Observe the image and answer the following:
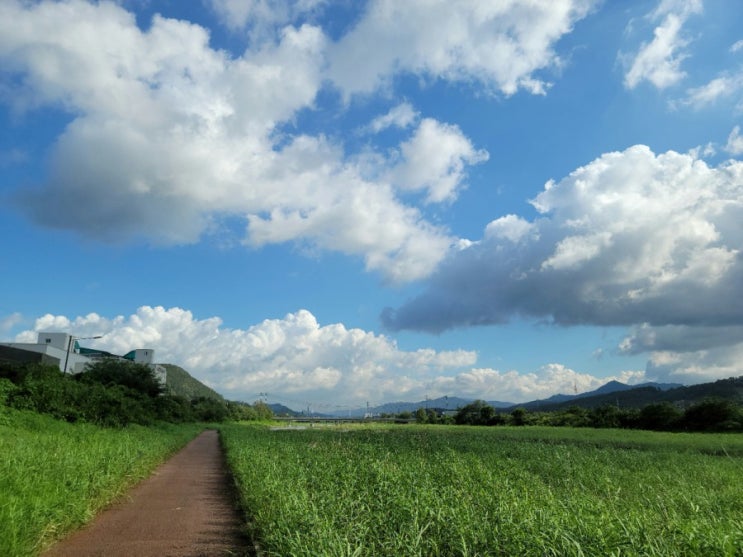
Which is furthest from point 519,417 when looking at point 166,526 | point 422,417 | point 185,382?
point 185,382

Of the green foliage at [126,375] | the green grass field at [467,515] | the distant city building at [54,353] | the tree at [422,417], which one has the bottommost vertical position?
the green grass field at [467,515]

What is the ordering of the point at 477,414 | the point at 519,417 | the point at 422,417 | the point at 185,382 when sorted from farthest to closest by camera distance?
the point at 185,382 → the point at 422,417 → the point at 477,414 → the point at 519,417

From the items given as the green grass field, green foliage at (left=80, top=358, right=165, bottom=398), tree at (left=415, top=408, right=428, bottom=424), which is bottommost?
the green grass field

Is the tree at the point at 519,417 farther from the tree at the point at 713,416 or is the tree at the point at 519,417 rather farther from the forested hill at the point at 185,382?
the forested hill at the point at 185,382

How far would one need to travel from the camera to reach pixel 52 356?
232 feet

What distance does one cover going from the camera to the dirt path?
852cm

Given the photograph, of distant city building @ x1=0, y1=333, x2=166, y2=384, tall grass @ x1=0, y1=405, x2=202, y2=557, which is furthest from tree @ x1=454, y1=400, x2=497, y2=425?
tall grass @ x1=0, y1=405, x2=202, y2=557

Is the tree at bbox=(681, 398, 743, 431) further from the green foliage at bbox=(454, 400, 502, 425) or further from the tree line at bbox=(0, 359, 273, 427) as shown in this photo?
the tree line at bbox=(0, 359, 273, 427)

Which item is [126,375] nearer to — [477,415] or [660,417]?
[660,417]

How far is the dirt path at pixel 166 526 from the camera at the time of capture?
8.52 metres

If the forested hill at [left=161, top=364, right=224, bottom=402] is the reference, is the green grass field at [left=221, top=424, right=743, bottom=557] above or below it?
below

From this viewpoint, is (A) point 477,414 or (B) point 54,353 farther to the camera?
(A) point 477,414

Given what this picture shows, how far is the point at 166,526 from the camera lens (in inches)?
409

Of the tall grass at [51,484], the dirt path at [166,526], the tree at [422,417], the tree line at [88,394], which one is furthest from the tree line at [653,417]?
the tall grass at [51,484]
